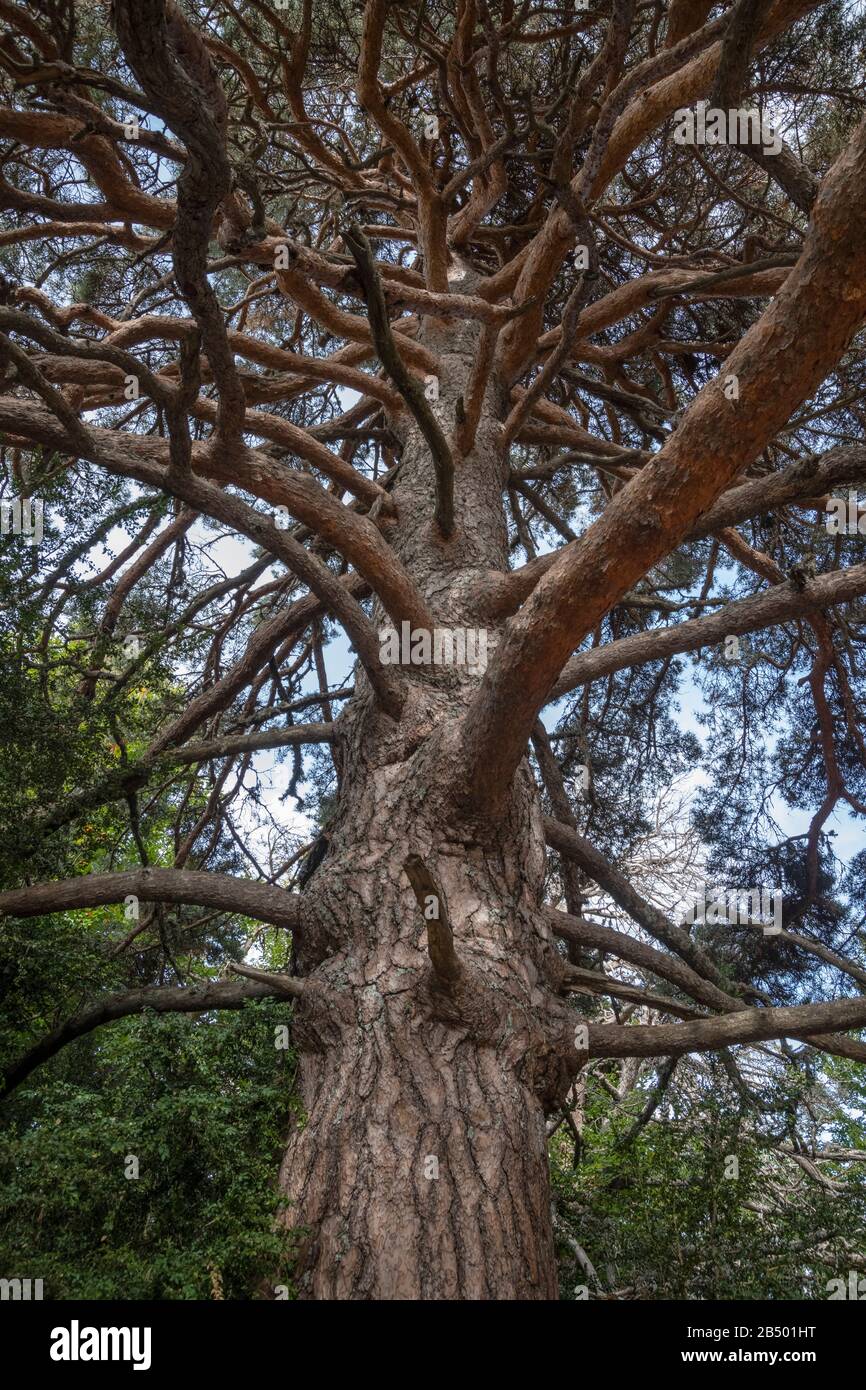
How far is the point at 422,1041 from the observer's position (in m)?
2.79

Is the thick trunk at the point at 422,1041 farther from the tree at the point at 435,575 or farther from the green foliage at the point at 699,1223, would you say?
the green foliage at the point at 699,1223

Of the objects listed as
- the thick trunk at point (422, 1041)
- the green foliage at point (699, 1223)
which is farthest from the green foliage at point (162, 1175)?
the green foliage at point (699, 1223)

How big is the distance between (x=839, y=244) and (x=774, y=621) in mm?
1645

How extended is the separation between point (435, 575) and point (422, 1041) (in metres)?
2.20

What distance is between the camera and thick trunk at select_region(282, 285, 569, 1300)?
93.6 inches

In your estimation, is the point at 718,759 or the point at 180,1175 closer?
the point at 180,1175

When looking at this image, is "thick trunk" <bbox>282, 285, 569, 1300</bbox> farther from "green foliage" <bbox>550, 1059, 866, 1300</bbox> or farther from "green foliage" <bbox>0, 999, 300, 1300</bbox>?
"green foliage" <bbox>550, 1059, 866, 1300</bbox>

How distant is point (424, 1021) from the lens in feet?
9.29

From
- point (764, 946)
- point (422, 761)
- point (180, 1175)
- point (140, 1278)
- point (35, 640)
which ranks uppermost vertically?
point (35, 640)

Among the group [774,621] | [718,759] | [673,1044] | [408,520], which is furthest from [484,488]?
[718,759]

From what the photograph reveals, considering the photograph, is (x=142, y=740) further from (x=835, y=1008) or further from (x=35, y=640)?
(x=835, y=1008)

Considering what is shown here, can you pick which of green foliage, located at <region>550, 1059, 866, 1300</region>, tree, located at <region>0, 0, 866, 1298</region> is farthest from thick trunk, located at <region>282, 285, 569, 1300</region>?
green foliage, located at <region>550, 1059, 866, 1300</region>

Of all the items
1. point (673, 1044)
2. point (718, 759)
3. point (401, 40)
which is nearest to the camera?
point (673, 1044)

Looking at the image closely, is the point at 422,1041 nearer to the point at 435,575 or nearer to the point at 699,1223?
the point at 699,1223
